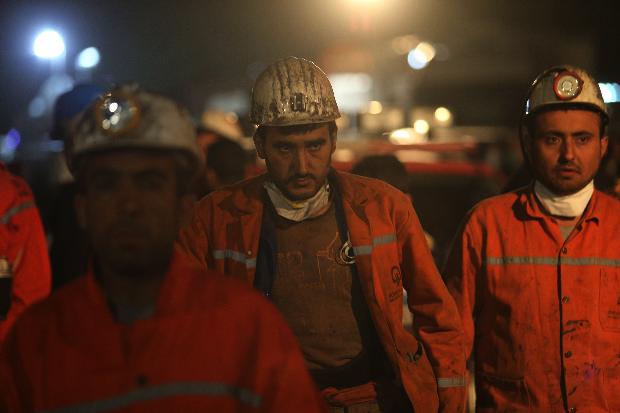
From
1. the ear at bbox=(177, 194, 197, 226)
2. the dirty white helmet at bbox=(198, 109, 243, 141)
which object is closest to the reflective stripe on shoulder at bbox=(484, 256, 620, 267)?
the ear at bbox=(177, 194, 197, 226)

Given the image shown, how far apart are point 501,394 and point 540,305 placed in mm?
462

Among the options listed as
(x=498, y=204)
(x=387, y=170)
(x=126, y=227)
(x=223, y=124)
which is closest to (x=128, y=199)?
(x=126, y=227)

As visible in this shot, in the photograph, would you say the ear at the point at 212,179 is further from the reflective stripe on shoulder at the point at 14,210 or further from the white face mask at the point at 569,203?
the white face mask at the point at 569,203

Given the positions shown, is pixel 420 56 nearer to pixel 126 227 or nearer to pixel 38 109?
pixel 38 109

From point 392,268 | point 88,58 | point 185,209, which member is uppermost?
point 88,58

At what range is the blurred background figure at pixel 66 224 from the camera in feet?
→ 18.2

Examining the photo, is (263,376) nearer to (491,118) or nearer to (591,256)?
(591,256)

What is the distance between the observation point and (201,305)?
2.84 m

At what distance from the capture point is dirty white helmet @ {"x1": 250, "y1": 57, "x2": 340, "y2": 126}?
453 cm

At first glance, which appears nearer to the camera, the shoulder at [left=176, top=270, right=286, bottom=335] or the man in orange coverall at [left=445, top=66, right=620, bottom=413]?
the shoulder at [left=176, top=270, right=286, bottom=335]

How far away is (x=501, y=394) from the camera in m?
4.61

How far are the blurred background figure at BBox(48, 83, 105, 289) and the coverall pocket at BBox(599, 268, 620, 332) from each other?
8.88ft

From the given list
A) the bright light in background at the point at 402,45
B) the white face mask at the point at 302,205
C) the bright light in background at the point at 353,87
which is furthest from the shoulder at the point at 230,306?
the bright light in background at the point at 402,45

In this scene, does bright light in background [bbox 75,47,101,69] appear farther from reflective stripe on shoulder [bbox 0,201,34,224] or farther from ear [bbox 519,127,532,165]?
ear [bbox 519,127,532,165]
